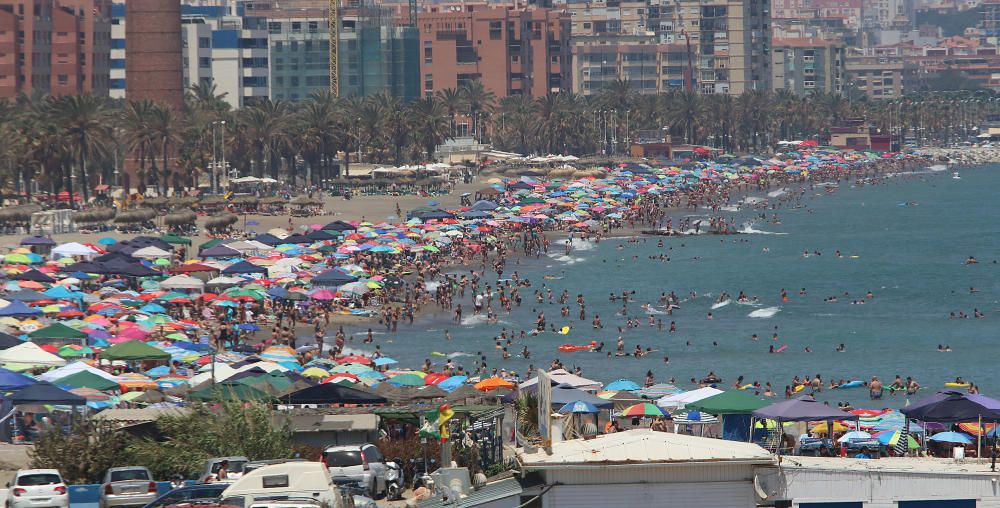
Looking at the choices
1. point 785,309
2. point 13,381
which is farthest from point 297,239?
point 13,381

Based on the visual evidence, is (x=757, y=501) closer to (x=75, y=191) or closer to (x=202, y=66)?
(x=75, y=191)

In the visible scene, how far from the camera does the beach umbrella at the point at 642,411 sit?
32.3 meters

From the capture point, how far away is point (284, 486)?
16.5 meters

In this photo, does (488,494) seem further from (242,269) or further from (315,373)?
(242,269)

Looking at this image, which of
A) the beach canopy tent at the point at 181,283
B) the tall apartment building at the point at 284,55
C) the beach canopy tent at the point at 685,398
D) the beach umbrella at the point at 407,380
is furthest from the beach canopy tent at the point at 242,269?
the tall apartment building at the point at 284,55

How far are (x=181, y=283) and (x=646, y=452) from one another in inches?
1700

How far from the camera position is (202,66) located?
166 meters

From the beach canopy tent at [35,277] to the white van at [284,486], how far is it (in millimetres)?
39058

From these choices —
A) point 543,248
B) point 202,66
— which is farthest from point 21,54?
point 543,248

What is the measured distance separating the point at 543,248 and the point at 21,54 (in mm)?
80055

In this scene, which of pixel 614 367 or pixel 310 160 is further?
pixel 310 160

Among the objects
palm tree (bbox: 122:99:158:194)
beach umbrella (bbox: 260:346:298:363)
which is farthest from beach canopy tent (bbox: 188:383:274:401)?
palm tree (bbox: 122:99:158:194)

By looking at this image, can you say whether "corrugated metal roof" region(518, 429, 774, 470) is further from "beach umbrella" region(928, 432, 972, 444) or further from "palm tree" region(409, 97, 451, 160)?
"palm tree" region(409, 97, 451, 160)

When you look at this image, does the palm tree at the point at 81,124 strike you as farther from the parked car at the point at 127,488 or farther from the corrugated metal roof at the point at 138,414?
the parked car at the point at 127,488
